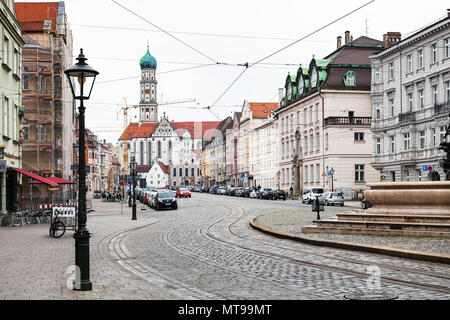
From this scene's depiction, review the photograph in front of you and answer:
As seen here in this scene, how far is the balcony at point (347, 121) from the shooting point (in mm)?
64438

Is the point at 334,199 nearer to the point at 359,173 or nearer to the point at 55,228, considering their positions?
the point at 359,173

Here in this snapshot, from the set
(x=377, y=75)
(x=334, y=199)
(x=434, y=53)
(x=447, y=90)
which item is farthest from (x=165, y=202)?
(x=377, y=75)

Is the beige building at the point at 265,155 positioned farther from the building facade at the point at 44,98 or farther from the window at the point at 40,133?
the window at the point at 40,133

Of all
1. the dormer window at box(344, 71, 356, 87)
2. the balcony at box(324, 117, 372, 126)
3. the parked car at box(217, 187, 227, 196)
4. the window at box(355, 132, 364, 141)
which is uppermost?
the dormer window at box(344, 71, 356, 87)

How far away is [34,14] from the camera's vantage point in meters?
52.7

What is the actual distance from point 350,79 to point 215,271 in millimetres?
56691

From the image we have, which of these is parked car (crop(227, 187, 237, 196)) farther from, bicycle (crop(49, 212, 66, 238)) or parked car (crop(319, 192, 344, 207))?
bicycle (crop(49, 212, 66, 238))

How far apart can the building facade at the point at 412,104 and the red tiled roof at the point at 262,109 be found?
5330 cm

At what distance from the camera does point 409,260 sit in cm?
1344

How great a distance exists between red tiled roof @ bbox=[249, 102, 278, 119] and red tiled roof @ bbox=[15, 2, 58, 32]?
58779 mm

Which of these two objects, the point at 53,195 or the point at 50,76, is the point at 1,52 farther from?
the point at 50,76

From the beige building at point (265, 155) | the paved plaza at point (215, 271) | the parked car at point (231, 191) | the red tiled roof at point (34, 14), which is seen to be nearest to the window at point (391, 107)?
the red tiled roof at point (34, 14)

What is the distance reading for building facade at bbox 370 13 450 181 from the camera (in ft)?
145

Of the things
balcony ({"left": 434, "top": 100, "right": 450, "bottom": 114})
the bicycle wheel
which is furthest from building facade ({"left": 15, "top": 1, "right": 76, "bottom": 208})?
balcony ({"left": 434, "top": 100, "right": 450, "bottom": 114})
